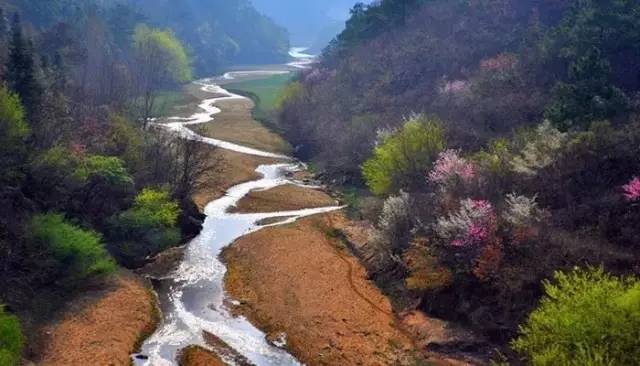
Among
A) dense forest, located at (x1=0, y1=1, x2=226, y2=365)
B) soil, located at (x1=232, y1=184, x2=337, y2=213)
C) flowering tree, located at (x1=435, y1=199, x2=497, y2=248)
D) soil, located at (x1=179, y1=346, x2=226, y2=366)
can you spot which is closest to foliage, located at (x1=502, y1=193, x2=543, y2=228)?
flowering tree, located at (x1=435, y1=199, x2=497, y2=248)

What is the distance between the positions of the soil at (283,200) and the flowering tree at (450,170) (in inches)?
621

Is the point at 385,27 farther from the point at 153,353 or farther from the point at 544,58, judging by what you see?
the point at 153,353

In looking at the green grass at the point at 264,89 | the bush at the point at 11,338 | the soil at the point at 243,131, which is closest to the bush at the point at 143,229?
the bush at the point at 11,338

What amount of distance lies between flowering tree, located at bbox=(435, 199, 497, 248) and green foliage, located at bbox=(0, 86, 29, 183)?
25081mm

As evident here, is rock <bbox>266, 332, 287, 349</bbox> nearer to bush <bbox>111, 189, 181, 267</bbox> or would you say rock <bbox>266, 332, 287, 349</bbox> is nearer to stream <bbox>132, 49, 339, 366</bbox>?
stream <bbox>132, 49, 339, 366</bbox>

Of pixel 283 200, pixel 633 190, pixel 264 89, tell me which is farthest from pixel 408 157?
Answer: pixel 264 89

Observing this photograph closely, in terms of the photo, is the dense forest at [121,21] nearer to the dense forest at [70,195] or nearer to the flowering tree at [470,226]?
the dense forest at [70,195]

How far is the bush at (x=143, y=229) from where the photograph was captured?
124ft

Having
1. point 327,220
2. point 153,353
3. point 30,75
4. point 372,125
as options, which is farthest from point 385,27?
point 153,353

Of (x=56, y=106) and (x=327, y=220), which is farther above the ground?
(x=56, y=106)

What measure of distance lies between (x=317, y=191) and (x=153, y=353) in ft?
114

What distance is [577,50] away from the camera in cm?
4959

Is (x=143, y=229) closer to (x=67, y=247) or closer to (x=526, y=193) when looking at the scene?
(x=67, y=247)

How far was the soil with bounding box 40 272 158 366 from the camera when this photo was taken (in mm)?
25547
